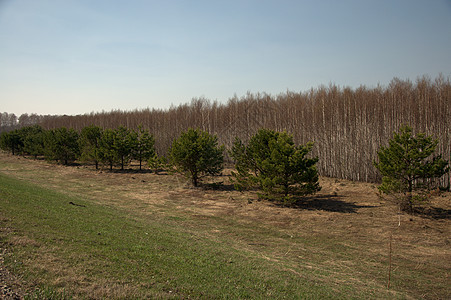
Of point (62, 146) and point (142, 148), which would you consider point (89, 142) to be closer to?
point (62, 146)

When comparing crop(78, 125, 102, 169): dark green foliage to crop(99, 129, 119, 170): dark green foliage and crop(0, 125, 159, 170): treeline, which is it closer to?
crop(0, 125, 159, 170): treeline

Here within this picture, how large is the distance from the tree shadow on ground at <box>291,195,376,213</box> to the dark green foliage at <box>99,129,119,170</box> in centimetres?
2187

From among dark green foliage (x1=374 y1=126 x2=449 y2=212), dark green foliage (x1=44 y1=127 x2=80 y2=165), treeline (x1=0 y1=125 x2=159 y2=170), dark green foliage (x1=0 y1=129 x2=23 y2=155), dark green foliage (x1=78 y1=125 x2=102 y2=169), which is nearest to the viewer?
dark green foliage (x1=374 y1=126 x2=449 y2=212)

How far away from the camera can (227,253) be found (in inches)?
321

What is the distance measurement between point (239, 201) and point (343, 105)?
49.0 ft

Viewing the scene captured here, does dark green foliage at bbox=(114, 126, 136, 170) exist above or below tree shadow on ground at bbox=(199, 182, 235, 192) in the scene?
above

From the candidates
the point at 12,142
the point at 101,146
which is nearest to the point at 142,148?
the point at 101,146

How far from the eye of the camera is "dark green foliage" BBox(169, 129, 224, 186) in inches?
853

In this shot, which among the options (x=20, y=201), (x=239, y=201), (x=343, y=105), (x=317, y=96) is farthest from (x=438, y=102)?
(x=20, y=201)

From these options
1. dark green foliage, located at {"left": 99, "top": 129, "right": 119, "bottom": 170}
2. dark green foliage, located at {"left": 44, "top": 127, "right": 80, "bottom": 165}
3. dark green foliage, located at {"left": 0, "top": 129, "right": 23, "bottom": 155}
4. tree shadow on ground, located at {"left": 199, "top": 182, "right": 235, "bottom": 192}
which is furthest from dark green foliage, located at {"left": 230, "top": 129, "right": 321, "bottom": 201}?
dark green foliage, located at {"left": 0, "top": 129, "right": 23, "bottom": 155}

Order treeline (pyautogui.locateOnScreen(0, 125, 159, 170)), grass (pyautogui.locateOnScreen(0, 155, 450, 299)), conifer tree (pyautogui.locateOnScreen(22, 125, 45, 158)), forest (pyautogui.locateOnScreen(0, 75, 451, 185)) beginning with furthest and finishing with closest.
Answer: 1. conifer tree (pyautogui.locateOnScreen(22, 125, 45, 158))
2. treeline (pyautogui.locateOnScreen(0, 125, 159, 170))
3. forest (pyautogui.locateOnScreen(0, 75, 451, 185))
4. grass (pyautogui.locateOnScreen(0, 155, 450, 299))

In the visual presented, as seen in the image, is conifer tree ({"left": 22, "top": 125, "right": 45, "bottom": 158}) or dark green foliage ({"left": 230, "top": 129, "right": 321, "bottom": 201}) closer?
dark green foliage ({"left": 230, "top": 129, "right": 321, "bottom": 201})

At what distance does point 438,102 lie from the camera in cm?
2061

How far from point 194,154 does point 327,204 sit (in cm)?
974
